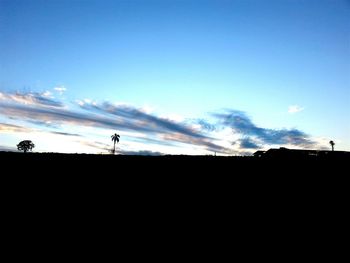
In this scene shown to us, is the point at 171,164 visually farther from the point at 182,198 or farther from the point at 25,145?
the point at 25,145

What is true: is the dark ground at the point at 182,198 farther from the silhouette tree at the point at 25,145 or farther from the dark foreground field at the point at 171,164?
the silhouette tree at the point at 25,145

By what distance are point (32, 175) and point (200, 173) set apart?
8.42ft

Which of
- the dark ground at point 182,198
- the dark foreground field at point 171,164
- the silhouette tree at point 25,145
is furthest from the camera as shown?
the silhouette tree at point 25,145

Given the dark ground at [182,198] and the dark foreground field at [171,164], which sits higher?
the dark foreground field at [171,164]

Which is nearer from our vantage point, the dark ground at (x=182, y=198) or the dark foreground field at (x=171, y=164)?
the dark ground at (x=182, y=198)

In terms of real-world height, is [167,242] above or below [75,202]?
below

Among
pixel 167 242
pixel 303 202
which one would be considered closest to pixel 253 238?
pixel 303 202

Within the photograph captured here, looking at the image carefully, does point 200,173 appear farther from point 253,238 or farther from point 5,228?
point 5,228

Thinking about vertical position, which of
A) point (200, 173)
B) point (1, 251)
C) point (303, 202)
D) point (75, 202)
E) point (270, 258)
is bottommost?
point (1, 251)

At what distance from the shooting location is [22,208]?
3.71 m

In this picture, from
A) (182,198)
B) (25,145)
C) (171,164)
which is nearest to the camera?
(182,198)

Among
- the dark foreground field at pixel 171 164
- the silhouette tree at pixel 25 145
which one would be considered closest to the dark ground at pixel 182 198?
the dark foreground field at pixel 171 164

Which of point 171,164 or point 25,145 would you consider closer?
point 171,164

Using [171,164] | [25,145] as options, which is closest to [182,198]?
[171,164]
